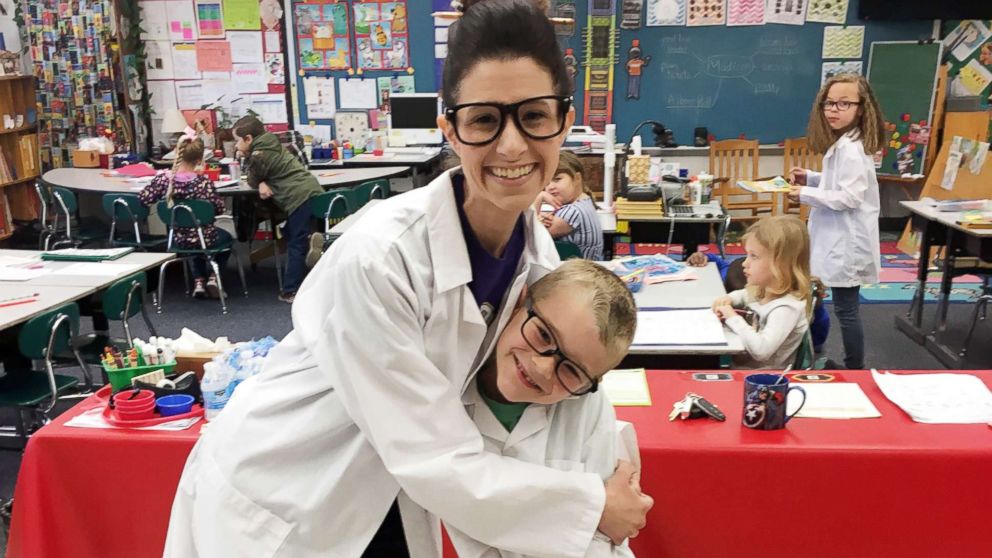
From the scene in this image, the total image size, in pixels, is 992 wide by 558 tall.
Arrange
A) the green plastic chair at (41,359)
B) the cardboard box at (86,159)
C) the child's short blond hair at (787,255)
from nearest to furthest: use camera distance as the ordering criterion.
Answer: the child's short blond hair at (787,255)
the green plastic chair at (41,359)
the cardboard box at (86,159)

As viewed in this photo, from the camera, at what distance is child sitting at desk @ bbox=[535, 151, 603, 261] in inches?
142

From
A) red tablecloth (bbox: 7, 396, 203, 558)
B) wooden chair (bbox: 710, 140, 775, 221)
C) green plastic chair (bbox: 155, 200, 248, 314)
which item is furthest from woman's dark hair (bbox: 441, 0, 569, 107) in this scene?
wooden chair (bbox: 710, 140, 775, 221)

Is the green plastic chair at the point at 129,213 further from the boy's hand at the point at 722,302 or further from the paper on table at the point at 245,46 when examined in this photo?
the boy's hand at the point at 722,302

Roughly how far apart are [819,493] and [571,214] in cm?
211

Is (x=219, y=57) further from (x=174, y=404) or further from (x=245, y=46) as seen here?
(x=174, y=404)

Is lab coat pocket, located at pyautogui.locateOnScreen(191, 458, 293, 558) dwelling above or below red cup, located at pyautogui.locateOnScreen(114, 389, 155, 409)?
above

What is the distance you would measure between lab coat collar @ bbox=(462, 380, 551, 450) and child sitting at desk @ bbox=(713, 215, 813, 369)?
1482 mm

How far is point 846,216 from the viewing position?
144 inches

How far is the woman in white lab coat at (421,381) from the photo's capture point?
3.17ft

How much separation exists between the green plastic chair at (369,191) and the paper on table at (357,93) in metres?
1.79

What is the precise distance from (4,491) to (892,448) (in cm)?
307

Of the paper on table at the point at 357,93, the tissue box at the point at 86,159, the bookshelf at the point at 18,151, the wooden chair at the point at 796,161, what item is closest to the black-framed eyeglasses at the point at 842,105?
the wooden chair at the point at 796,161

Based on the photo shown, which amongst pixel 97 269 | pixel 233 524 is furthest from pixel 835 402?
pixel 97 269

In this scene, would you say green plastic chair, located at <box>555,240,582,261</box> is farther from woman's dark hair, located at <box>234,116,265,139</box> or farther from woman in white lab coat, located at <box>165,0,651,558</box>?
woman's dark hair, located at <box>234,116,265,139</box>
